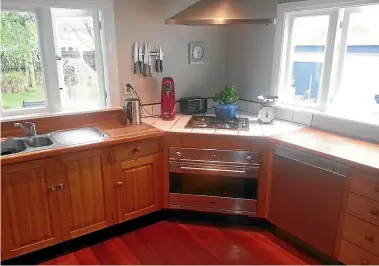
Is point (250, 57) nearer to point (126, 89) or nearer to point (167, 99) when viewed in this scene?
point (167, 99)

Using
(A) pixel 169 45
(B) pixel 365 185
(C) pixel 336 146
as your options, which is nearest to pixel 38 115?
(A) pixel 169 45

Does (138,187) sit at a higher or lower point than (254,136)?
lower

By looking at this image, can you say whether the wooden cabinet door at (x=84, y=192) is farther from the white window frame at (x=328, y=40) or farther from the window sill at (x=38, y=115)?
the white window frame at (x=328, y=40)

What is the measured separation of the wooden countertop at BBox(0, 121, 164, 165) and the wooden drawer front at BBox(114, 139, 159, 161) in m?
0.05

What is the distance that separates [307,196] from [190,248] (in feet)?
3.19

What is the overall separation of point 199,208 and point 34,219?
128 centimetres

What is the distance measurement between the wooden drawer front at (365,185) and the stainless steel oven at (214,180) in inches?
29.3

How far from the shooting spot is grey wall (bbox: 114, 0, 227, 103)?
2703 millimetres

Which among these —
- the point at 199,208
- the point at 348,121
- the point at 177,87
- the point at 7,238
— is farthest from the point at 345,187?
the point at 7,238

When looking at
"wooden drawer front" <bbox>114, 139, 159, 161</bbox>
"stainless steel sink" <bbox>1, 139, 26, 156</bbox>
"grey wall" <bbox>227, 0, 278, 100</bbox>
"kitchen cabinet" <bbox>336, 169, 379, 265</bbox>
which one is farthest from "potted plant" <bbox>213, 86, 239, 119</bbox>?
"stainless steel sink" <bbox>1, 139, 26, 156</bbox>

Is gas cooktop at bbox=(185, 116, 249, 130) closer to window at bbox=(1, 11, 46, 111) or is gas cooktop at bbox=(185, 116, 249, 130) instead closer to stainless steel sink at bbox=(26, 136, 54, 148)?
stainless steel sink at bbox=(26, 136, 54, 148)

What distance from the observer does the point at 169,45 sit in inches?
116

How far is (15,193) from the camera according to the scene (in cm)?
196

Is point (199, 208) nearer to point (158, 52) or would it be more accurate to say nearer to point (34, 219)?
point (34, 219)
